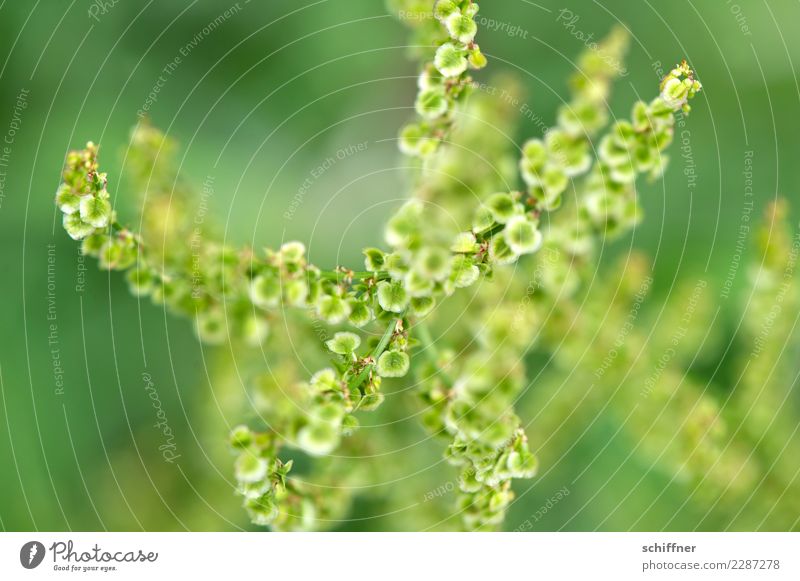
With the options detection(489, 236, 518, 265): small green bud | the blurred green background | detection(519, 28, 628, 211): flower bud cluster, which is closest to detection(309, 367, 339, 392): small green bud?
detection(489, 236, 518, 265): small green bud

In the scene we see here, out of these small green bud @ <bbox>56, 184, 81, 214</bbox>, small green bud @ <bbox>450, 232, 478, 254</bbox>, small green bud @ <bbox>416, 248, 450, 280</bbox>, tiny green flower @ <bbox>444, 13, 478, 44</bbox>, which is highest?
tiny green flower @ <bbox>444, 13, 478, 44</bbox>

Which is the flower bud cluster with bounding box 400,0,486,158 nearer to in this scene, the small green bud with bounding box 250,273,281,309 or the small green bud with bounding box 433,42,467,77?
the small green bud with bounding box 433,42,467,77

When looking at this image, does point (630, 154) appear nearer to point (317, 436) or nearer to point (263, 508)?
point (317, 436)

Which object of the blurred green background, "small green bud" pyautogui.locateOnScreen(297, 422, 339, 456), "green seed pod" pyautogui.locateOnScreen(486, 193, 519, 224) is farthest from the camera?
the blurred green background

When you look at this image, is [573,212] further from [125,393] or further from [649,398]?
[125,393]

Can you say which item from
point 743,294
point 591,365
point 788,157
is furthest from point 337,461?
point 788,157

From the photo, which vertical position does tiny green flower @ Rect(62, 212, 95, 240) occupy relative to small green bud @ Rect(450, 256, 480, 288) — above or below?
above

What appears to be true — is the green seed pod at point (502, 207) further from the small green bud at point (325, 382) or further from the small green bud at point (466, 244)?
the small green bud at point (325, 382)
